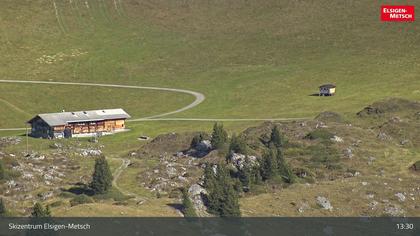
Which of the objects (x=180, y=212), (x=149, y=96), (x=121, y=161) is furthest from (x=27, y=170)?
(x=149, y=96)

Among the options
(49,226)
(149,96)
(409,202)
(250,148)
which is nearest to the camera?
(49,226)

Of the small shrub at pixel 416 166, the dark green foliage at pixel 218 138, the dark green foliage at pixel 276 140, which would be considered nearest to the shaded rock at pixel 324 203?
the small shrub at pixel 416 166

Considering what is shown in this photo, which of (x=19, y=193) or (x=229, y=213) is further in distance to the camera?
(x=19, y=193)

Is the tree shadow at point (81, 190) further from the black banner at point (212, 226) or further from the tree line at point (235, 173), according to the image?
the black banner at point (212, 226)

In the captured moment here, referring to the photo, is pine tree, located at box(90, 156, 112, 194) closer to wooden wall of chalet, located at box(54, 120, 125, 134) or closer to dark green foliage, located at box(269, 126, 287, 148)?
dark green foliage, located at box(269, 126, 287, 148)

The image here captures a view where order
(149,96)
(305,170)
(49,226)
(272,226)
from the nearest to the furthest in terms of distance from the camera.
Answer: (49,226) → (272,226) → (305,170) → (149,96)

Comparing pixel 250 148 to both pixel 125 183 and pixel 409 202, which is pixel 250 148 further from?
pixel 409 202
